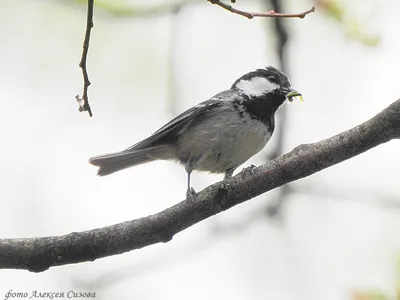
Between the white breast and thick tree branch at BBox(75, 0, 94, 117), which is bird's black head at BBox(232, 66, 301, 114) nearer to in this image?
the white breast

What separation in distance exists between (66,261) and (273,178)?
4.06 ft

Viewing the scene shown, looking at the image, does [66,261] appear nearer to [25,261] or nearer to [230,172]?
[25,261]

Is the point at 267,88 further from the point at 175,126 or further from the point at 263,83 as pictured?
the point at 175,126

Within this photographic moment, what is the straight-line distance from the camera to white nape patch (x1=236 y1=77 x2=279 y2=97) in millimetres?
5508

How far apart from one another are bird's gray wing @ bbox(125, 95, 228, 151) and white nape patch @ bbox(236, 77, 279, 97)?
1.19 feet

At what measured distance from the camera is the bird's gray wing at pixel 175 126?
5109mm

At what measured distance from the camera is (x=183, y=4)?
493 centimetres

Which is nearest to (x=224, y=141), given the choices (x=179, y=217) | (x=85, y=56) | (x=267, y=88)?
(x=267, y=88)

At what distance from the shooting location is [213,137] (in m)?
5.00

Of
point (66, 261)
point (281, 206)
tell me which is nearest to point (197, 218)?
point (66, 261)

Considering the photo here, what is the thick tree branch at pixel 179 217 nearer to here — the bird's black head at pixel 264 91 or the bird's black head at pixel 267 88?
the bird's black head at pixel 264 91

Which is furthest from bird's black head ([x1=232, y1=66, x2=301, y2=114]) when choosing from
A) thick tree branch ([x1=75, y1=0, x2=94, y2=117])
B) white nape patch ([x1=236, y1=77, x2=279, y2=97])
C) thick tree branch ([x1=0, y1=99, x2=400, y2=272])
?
thick tree branch ([x1=75, y1=0, x2=94, y2=117])

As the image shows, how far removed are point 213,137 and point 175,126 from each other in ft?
1.22

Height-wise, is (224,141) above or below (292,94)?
below
